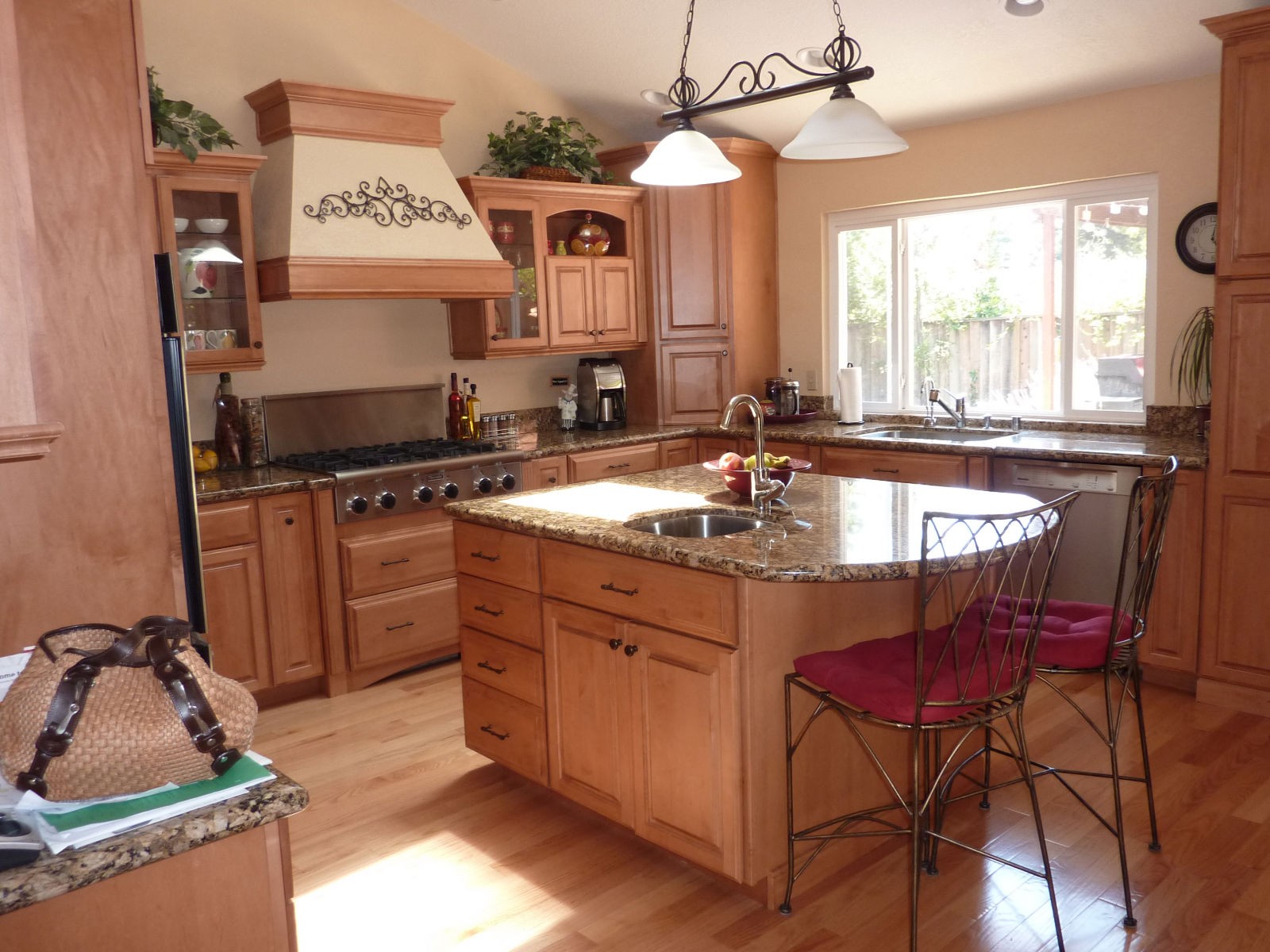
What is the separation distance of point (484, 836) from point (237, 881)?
1.76 meters

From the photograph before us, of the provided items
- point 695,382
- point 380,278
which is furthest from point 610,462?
point 380,278

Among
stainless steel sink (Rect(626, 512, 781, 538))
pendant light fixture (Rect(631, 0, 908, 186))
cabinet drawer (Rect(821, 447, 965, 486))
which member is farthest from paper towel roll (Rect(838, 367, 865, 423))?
→ pendant light fixture (Rect(631, 0, 908, 186))

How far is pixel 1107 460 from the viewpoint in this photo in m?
3.79

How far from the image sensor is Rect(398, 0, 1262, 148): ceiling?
3.88 metres

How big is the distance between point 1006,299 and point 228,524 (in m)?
3.60

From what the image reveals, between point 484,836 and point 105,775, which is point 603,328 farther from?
point 105,775

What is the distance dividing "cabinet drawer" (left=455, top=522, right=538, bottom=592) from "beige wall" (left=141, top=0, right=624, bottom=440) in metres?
1.72

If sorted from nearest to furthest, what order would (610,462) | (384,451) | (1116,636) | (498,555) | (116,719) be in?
(116,719) < (1116,636) < (498,555) < (384,451) < (610,462)

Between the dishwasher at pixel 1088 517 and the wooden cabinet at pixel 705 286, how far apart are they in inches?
73.9

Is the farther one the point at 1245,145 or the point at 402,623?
the point at 402,623

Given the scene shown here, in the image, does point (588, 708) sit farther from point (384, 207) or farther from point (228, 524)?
point (384, 207)

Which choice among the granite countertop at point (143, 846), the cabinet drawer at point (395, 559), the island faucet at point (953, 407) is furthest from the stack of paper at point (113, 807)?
the island faucet at point (953, 407)

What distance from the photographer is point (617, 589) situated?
2613 millimetres

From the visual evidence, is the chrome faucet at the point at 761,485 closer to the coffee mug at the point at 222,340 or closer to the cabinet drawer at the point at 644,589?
the cabinet drawer at the point at 644,589
